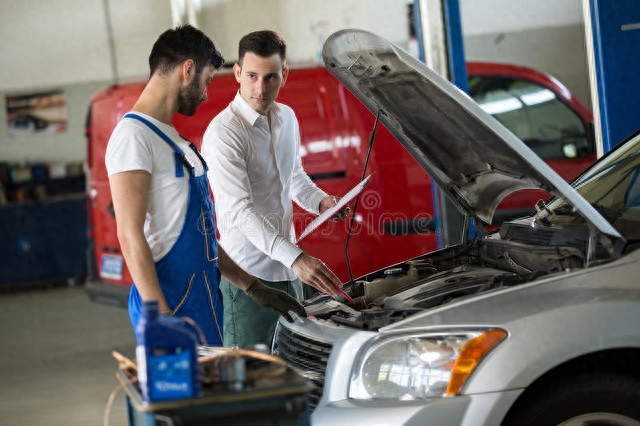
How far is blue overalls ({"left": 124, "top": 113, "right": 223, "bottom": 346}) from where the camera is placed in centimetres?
301

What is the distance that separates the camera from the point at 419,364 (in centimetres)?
268

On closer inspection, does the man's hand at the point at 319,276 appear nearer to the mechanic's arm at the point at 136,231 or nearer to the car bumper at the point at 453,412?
the mechanic's arm at the point at 136,231

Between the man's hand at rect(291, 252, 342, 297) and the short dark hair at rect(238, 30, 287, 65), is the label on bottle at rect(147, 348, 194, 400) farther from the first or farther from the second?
the short dark hair at rect(238, 30, 287, 65)

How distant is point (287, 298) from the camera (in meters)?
3.33

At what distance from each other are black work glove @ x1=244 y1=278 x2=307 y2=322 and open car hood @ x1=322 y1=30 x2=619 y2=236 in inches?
32.3

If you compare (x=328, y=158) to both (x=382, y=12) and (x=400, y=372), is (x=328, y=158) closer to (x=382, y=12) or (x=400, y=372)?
(x=400, y=372)

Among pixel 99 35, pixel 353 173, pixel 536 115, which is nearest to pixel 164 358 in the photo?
pixel 353 173

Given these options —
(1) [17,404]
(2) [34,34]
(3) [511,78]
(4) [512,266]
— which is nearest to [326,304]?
(4) [512,266]

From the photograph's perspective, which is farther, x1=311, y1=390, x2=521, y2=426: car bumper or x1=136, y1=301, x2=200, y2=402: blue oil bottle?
x1=311, y1=390, x2=521, y2=426: car bumper

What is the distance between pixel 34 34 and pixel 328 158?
25.1 ft

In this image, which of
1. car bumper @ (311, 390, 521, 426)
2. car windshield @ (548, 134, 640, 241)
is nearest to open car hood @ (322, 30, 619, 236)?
car windshield @ (548, 134, 640, 241)

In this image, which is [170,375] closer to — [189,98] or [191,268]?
[191,268]

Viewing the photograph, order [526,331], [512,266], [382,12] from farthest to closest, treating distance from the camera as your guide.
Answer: [382,12] → [512,266] → [526,331]

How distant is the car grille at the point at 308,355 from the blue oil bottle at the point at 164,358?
0.83m
